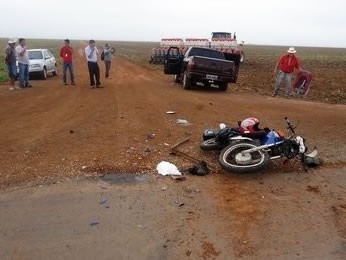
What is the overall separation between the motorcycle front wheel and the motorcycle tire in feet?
1.54

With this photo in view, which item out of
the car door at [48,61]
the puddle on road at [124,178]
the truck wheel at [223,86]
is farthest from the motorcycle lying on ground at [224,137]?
the car door at [48,61]

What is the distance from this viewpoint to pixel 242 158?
7.62 metres

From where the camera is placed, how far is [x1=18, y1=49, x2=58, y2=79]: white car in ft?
72.0

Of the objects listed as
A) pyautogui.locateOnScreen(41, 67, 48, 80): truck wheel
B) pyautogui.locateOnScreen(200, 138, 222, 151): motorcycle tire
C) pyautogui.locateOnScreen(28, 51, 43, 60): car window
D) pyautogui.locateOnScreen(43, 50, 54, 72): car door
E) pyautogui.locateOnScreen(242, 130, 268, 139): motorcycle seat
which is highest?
pyautogui.locateOnScreen(242, 130, 268, 139): motorcycle seat

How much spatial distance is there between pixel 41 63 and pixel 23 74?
4.59m

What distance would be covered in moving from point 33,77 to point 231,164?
16.9 m

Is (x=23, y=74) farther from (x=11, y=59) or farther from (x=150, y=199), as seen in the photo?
(x=150, y=199)

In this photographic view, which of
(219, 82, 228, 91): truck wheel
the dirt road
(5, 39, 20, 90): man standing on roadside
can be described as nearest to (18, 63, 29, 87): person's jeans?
(5, 39, 20, 90): man standing on roadside

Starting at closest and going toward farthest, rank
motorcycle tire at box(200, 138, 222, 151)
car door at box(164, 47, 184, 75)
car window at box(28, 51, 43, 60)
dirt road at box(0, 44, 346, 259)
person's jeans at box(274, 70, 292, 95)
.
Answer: dirt road at box(0, 44, 346, 259) < motorcycle tire at box(200, 138, 222, 151) < person's jeans at box(274, 70, 292, 95) < car door at box(164, 47, 184, 75) < car window at box(28, 51, 43, 60)

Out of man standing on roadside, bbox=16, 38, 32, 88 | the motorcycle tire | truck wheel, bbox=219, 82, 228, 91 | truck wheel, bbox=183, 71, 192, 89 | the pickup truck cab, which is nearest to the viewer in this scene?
the motorcycle tire

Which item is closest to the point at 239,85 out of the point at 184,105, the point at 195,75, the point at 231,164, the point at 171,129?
the point at 195,75

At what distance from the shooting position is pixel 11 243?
5.32m

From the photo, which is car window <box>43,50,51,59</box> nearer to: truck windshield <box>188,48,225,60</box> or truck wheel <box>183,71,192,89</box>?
truck windshield <box>188,48,225,60</box>

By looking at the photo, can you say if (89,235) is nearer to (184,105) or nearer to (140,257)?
(140,257)
